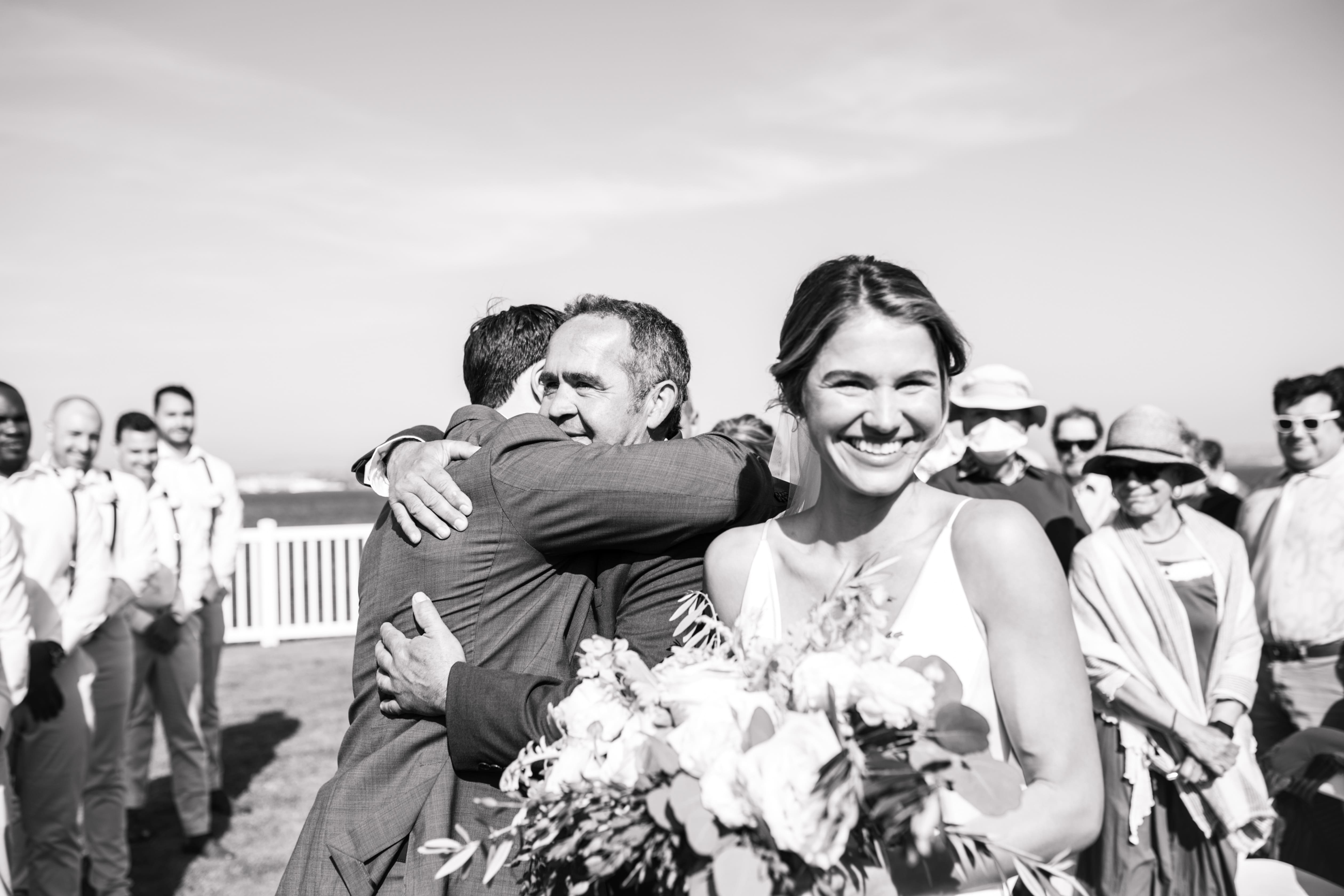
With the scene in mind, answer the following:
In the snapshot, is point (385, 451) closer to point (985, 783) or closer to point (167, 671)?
point (985, 783)

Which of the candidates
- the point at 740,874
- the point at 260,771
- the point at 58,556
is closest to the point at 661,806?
the point at 740,874

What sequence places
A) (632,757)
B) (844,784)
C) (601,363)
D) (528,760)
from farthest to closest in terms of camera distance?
(601,363), (528,760), (632,757), (844,784)

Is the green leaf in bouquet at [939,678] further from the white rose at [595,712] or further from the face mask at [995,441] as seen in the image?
the face mask at [995,441]

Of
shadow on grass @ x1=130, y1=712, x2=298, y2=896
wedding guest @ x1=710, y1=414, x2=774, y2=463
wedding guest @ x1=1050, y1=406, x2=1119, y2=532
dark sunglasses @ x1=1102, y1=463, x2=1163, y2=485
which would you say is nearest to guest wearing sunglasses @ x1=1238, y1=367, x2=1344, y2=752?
dark sunglasses @ x1=1102, y1=463, x2=1163, y2=485

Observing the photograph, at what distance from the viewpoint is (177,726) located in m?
7.02

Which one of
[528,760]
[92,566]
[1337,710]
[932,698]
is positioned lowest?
[1337,710]

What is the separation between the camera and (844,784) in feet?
4.99

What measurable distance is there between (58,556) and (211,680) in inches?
107

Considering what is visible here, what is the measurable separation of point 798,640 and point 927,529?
0.67 meters

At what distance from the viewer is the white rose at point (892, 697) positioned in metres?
1.56

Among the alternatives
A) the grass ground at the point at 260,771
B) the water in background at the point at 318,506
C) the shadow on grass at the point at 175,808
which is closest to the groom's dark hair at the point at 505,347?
the grass ground at the point at 260,771


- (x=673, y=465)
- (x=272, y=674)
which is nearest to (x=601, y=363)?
(x=673, y=465)

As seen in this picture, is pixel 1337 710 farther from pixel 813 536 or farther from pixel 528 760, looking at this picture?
pixel 528 760

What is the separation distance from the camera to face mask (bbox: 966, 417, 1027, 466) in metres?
5.68
